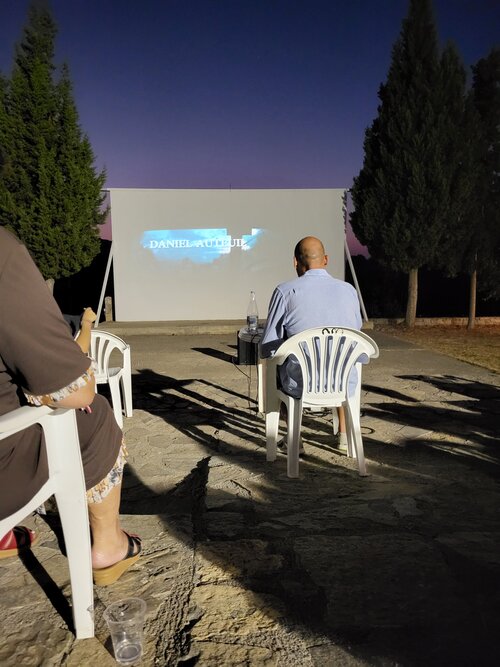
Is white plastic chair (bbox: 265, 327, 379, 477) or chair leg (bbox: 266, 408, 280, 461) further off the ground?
white plastic chair (bbox: 265, 327, 379, 477)

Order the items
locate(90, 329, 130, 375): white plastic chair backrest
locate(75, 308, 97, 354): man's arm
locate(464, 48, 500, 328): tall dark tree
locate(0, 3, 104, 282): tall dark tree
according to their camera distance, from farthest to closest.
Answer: locate(464, 48, 500, 328): tall dark tree → locate(0, 3, 104, 282): tall dark tree → locate(90, 329, 130, 375): white plastic chair backrest → locate(75, 308, 97, 354): man's arm

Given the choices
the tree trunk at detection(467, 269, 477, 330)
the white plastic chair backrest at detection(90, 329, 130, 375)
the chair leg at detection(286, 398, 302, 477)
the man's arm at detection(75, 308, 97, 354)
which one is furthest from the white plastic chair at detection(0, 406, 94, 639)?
the tree trunk at detection(467, 269, 477, 330)

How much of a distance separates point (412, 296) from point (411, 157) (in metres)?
3.24

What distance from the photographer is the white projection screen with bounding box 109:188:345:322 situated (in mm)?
11578

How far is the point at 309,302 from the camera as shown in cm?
315

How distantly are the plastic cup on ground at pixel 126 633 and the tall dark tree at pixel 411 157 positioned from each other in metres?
10.9

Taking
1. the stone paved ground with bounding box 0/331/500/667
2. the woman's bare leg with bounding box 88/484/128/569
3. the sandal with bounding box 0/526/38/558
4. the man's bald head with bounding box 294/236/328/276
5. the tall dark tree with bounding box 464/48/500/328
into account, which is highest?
the tall dark tree with bounding box 464/48/500/328

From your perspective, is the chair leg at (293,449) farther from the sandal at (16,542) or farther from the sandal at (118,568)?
the sandal at (16,542)

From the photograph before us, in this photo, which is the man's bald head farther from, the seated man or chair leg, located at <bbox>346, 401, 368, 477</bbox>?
chair leg, located at <bbox>346, 401, 368, 477</bbox>

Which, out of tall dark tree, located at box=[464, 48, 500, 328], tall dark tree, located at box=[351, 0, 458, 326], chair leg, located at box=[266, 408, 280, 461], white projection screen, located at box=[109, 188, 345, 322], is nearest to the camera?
chair leg, located at box=[266, 408, 280, 461]

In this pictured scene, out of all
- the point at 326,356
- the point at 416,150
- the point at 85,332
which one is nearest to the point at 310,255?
the point at 326,356

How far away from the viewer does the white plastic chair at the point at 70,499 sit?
1324mm

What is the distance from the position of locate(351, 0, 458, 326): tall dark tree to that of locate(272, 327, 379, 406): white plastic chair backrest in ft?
29.7

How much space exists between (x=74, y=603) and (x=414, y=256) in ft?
36.8
